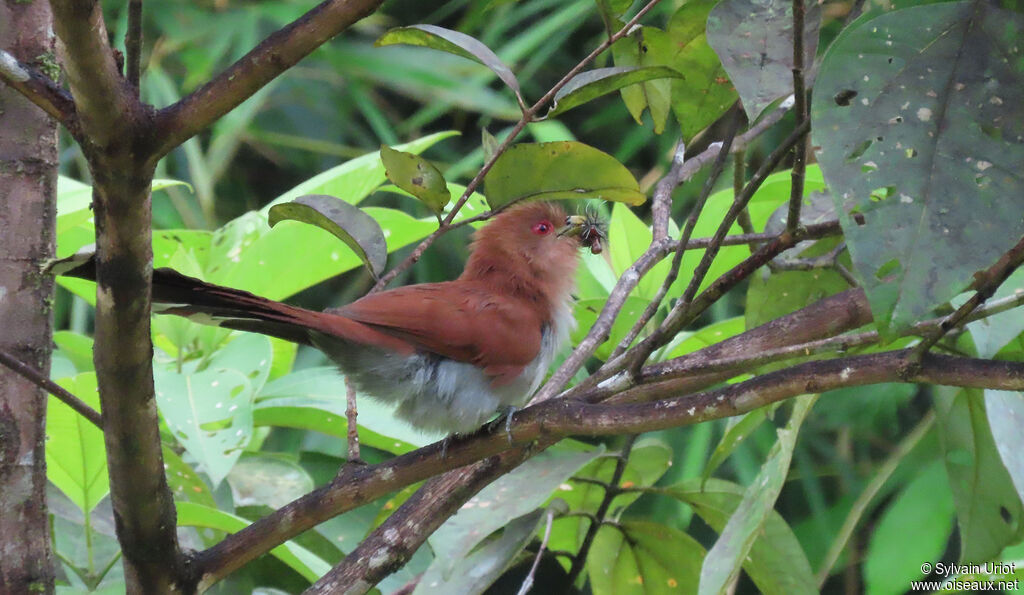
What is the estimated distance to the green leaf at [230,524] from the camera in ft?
5.01

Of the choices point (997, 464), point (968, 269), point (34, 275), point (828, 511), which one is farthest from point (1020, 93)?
point (828, 511)

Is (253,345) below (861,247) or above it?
above

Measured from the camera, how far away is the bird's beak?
90.6 inches

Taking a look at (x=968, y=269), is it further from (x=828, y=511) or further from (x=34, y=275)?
(x=828, y=511)

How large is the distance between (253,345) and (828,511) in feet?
10.3

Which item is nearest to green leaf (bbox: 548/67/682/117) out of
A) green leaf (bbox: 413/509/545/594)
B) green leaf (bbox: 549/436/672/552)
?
green leaf (bbox: 413/509/545/594)

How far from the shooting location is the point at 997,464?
5.17 ft

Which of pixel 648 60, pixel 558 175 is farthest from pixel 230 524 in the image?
pixel 648 60

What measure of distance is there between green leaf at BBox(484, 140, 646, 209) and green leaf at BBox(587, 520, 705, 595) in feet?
2.13

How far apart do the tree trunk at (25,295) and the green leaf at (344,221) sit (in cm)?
32

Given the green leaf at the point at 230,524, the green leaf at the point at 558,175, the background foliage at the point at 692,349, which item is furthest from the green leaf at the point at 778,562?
the green leaf at the point at 230,524

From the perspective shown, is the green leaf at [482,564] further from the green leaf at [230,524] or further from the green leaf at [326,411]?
the green leaf at [326,411]

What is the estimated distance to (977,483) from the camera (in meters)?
1.58

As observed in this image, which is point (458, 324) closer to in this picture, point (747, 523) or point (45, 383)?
point (747, 523)
